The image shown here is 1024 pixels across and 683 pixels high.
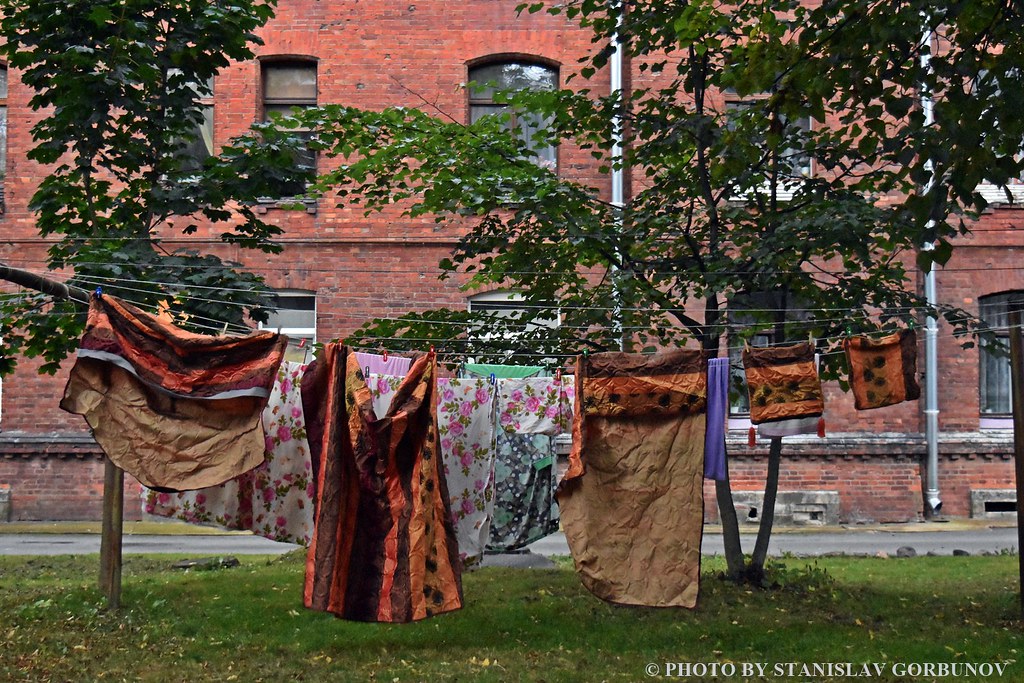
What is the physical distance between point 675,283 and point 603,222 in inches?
39.1

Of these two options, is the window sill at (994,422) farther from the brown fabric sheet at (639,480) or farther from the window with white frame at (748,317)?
the brown fabric sheet at (639,480)

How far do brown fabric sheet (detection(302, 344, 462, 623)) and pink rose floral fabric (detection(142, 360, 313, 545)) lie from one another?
481mm

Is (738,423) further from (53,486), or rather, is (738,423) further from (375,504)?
(53,486)

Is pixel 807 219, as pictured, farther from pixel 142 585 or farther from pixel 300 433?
pixel 142 585

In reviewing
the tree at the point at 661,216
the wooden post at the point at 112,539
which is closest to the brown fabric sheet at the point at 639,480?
the tree at the point at 661,216

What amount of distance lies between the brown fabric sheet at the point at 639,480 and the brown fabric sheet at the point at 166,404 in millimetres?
2221

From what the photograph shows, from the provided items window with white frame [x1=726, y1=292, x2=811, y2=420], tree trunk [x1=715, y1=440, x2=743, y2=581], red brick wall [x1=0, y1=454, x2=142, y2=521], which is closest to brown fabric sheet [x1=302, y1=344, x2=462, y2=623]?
window with white frame [x1=726, y1=292, x2=811, y2=420]

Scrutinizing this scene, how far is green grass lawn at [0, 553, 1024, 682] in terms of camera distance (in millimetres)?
7324

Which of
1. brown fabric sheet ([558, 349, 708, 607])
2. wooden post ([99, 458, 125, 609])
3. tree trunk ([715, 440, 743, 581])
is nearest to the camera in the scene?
brown fabric sheet ([558, 349, 708, 607])

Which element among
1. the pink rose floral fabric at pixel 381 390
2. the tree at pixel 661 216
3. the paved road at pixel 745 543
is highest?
the tree at pixel 661 216

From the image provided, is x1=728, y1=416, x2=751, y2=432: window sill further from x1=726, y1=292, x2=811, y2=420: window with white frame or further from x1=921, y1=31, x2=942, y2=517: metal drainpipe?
x1=726, y1=292, x2=811, y2=420: window with white frame

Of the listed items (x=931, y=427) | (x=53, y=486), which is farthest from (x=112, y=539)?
(x=931, y=427)

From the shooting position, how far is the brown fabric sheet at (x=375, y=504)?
6816 millimetres

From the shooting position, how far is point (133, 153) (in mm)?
9188
